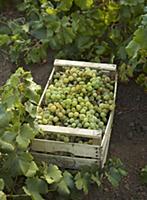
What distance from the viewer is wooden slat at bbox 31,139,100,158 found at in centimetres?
271

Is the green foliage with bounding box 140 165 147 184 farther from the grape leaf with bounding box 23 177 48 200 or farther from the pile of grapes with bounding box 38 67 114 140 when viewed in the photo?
the grape leaf with bounding box 23 177 48 200

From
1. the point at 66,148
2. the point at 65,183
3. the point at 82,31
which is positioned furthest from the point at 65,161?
the point at 82,31

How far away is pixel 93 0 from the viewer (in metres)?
3.30

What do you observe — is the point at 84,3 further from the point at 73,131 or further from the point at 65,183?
the point at 65,183

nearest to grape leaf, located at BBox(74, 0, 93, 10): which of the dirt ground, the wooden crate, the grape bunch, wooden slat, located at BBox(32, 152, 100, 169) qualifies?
the grape bunch

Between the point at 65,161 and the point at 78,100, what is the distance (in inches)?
13.7

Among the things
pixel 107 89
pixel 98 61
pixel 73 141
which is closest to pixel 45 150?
pixel 73 141

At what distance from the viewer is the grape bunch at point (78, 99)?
2.81 m

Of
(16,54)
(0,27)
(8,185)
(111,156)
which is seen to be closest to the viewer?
(8,185)

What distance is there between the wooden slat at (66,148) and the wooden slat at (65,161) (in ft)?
0.10

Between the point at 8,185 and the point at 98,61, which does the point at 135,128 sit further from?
the point at 8,185

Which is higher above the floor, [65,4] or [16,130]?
[65,4]

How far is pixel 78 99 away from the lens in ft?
9.59

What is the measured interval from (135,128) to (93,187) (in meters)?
0.49
